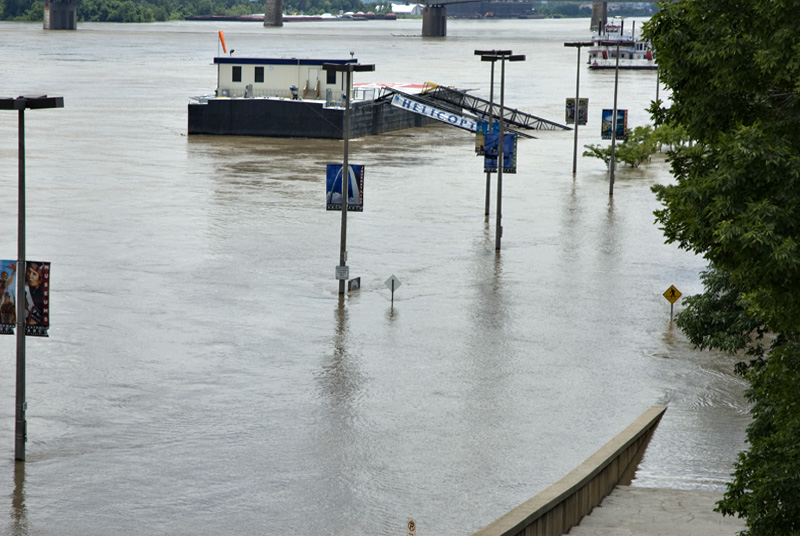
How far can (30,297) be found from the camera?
1781 centimetres

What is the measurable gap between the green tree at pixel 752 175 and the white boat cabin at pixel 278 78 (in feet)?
184

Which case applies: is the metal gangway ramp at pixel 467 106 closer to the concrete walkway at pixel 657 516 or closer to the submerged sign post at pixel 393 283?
the submerged sign post at pixel 393 283

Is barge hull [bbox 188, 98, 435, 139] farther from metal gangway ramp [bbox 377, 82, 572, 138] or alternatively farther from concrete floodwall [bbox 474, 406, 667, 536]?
concrete floodwall [bbox 474, 406, 667, 536]

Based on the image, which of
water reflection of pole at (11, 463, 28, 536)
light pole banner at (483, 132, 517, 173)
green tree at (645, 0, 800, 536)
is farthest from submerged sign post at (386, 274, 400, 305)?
green tree at (645, 0, 800, 536)

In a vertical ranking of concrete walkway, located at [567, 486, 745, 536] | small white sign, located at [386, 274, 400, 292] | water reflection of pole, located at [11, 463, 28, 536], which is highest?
small white sign, located at [386, 274, 400, 292]

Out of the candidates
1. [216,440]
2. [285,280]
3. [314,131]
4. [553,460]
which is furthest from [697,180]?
[314,131]

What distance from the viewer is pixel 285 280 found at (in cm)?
3073

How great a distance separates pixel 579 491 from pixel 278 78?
5524 cm

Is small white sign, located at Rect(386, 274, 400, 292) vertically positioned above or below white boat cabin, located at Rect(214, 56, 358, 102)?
below

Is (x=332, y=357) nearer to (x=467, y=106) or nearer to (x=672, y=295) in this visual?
(x=672, y=295)

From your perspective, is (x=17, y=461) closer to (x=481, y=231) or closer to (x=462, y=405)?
(x=462, y=405)

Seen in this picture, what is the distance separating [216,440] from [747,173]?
10.6m

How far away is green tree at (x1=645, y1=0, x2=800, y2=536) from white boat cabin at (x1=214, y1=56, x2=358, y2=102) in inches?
2202

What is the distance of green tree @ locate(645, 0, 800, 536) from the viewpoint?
1105 cm
